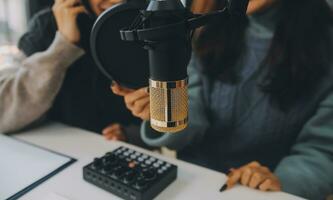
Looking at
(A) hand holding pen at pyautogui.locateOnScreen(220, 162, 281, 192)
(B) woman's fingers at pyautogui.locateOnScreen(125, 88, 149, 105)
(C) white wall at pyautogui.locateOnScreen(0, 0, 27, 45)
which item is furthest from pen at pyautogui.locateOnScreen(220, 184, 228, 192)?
(C) white wall at pyautogui.locateOnScreen(0, 0, 27, 45)

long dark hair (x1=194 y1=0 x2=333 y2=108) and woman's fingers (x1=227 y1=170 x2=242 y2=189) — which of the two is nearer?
woman's fingers (x1=227 y1=170 x2=242 y2=189)

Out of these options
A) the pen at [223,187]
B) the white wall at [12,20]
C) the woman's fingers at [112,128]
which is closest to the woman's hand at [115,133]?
the woman's fingers at [112,128]

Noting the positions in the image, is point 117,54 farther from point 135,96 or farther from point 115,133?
point 115,133

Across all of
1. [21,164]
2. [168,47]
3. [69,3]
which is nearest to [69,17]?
[69,3]

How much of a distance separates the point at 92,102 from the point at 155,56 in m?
0.61

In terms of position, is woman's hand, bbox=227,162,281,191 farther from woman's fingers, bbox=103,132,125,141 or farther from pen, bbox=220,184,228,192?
woman's fingers, bbox=103,132,125,141

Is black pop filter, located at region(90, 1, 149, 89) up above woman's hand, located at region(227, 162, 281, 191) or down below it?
above

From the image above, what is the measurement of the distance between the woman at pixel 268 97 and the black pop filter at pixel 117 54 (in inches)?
11.7

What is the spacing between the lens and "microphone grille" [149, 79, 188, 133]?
A: 0.36m

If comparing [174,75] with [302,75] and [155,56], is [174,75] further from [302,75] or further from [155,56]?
[302,75]

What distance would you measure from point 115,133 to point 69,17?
278mm

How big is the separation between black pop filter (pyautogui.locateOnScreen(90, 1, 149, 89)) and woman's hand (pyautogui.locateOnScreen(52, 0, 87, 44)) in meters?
0.25

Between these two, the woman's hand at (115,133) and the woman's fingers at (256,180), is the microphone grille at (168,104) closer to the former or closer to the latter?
the woman's fingers at (256,180)

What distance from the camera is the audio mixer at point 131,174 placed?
58 cm
